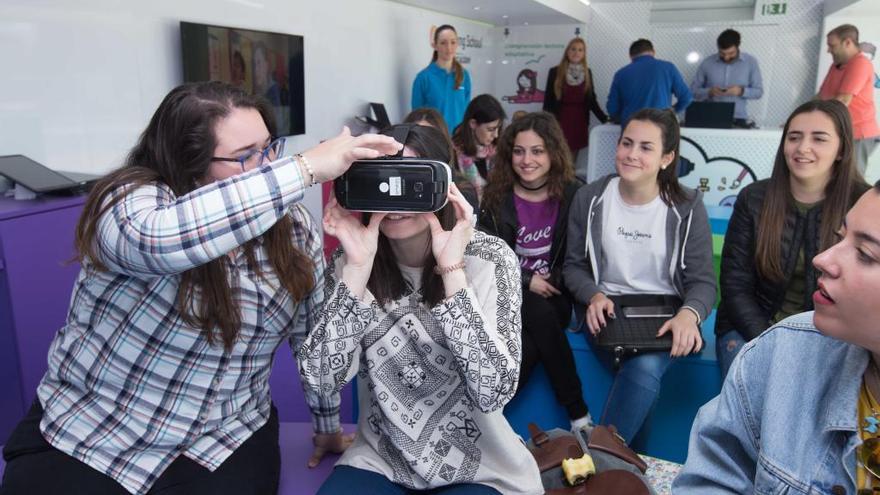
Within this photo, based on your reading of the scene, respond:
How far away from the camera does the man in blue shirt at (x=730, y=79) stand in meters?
7.73

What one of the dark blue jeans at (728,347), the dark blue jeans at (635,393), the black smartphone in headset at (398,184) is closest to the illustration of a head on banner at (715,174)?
the dark blue jeans at (728,347)

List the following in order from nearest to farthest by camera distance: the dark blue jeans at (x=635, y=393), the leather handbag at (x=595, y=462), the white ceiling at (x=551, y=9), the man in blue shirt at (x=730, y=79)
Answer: the leather handbag at (x=595, y=462)
the dark blue jeans at (x=635, y=393)
the white ceiling at (x=551, y=9)
the man in blue shirt at (x=730, y=79)

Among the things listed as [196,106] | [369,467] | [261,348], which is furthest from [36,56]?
[369,467]

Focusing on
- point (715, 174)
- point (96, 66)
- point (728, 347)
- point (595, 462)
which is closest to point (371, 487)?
point (595, 462)

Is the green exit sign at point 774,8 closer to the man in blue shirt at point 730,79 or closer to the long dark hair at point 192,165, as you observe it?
the man in blue shirt at point 730,79

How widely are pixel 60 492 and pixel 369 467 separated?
0.63 meters

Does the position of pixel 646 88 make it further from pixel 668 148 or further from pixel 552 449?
pixel 552 449

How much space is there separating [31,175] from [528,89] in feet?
26.0

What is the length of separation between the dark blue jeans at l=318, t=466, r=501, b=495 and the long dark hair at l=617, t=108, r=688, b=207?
1.55m

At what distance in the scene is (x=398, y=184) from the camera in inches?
52.3

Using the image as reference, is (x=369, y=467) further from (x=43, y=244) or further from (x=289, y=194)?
(x=43, y=244)

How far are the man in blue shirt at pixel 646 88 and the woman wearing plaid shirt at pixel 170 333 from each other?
5956 millimetres

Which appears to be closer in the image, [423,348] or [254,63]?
[423,348]

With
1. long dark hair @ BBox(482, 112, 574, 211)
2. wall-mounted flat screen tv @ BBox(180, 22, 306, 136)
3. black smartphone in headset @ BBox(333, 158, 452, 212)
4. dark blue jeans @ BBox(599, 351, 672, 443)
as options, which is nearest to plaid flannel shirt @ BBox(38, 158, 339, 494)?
black smartphone in headset @ BBox(333, 158, 452, 212)
